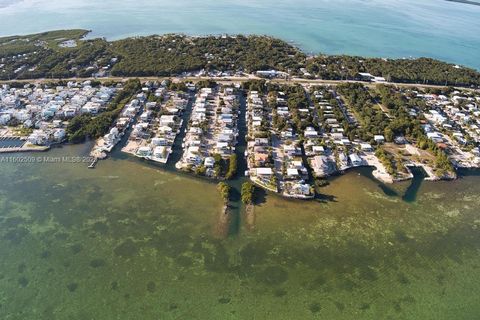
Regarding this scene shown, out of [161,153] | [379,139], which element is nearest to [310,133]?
[379,139]

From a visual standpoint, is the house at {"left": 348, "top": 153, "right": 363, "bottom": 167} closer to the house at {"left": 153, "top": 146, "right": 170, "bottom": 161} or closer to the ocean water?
the house at {"left": 153, "top": 146, "right": 170, "bottom": 161}

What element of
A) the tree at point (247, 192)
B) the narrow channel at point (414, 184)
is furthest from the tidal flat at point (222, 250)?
the tree at point (247, 192)

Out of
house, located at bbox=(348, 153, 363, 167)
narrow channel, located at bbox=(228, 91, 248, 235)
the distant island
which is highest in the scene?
the distant island

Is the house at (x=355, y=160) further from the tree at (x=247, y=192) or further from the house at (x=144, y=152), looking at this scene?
the house at (x=144, y=152)

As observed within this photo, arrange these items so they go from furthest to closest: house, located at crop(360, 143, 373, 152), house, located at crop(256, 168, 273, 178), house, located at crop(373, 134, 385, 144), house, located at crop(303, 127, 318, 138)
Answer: house, located at crop(303, 127, 318, 138) < house, located at crop(373, 134, 385, 144) < house, located at crop(360, 143, 373, 152) < house, located at crop(256, 168, 273, 178)

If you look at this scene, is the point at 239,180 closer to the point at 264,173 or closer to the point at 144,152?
the point at 264,173

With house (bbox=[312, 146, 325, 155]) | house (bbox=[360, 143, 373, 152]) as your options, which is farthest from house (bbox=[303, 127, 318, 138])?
house (bbox=[360, 143, 373, 152])
